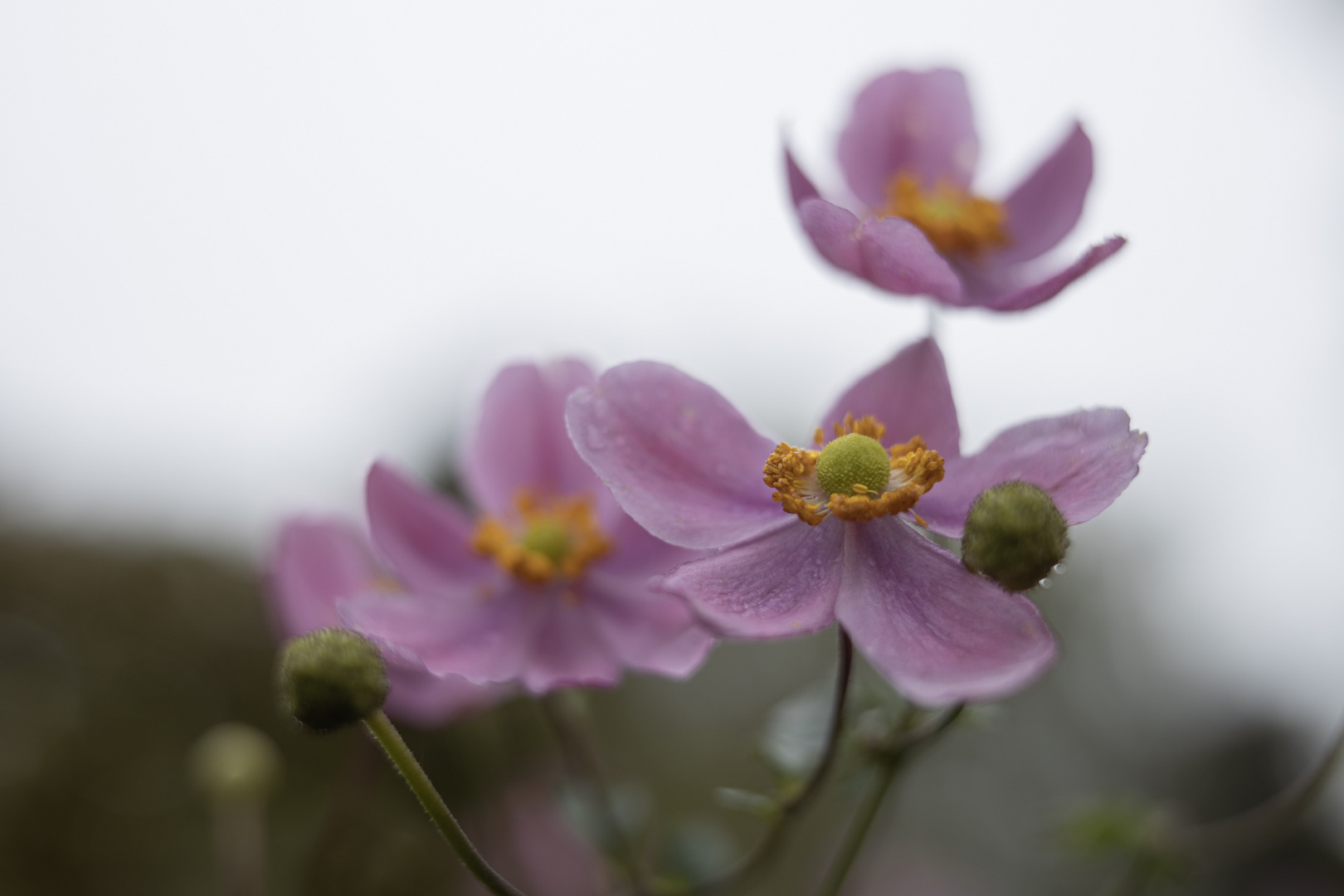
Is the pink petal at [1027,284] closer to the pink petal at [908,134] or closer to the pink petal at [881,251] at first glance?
the pink petal at [881,251]

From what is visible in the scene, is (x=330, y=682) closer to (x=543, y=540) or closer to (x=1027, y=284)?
(x=543, y=540)

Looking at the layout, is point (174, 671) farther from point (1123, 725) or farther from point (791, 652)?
point (1123, 725)

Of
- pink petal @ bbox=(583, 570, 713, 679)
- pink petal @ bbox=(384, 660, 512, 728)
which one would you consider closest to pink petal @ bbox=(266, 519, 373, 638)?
pink petal @ bbox=(384, 660, 512, 728)

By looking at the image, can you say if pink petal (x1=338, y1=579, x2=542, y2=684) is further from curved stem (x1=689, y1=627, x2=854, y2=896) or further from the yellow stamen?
the yellow stamen

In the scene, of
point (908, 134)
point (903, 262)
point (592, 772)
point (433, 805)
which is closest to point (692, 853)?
point (592, 772)

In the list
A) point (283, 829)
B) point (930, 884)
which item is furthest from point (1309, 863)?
point (283, 829)
